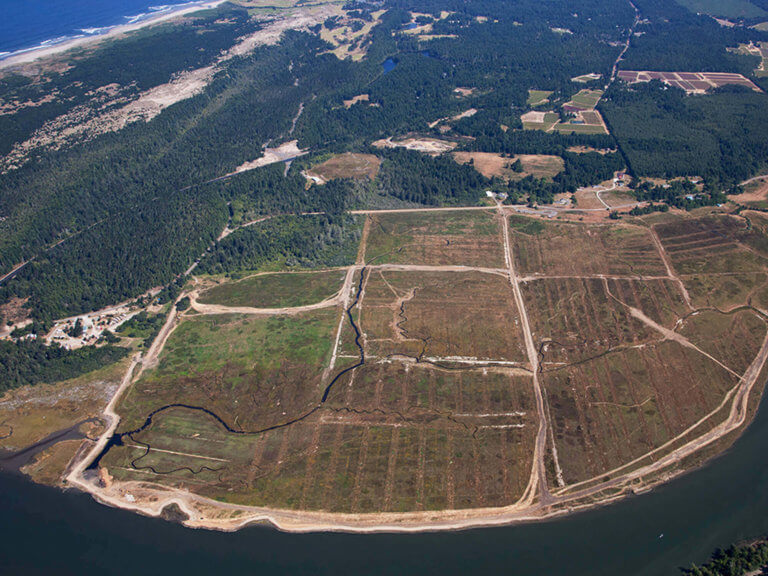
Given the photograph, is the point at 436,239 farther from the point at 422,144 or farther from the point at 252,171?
the point at 252,171

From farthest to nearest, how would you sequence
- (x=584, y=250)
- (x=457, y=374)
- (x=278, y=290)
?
(x=584, y=250) → (x=278, y=290) → (x=457, y=374)

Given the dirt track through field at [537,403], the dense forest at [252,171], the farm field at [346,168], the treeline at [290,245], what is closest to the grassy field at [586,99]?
the dense forest at [252,171]

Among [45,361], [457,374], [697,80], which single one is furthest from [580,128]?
[45,361]

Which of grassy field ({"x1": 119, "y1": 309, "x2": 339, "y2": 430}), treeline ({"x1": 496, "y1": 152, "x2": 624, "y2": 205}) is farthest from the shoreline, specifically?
treeline ({"x1": 496, "y1": 152, "x2": 624, "y2": 205})

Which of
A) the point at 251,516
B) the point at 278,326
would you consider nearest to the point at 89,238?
the point at 278,326

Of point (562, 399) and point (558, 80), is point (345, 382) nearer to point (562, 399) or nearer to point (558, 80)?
point (562, 399)

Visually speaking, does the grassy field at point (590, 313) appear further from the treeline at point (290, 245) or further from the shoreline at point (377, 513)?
the treeline at point (290, 245)

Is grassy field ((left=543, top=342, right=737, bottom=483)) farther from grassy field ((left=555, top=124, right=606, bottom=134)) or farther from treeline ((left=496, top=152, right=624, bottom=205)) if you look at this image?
grassy field ((left=555, top=124, right=606, bottom=134))
